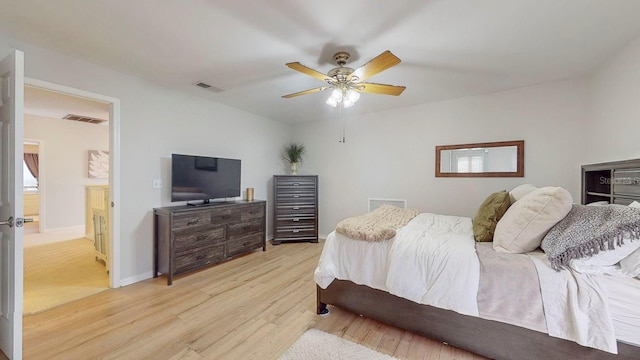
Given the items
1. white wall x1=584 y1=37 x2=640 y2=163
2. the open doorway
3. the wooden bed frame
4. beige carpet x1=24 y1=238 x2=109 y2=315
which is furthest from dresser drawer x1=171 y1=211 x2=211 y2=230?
white wall x1=584 y1=37 x2=640 y2=163

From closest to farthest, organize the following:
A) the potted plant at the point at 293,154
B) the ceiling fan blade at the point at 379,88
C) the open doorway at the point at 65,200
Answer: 1. the ceiling fan blade at the point at 379,88
2. the open doorway at the point at 65,200
3. the potted plant at the point at 293,154

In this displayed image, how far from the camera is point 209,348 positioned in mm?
1746

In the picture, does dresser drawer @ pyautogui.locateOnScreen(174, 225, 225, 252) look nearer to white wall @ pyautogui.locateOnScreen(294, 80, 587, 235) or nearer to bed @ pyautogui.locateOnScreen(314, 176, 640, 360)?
bed @ pyautogui.locateOnScreen(314, 176, 640, 360)

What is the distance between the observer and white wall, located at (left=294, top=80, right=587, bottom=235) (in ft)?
9.75

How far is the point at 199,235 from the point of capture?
3059 millimetres

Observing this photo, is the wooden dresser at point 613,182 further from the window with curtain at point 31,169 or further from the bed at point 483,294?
the window with curtain at point 31,169

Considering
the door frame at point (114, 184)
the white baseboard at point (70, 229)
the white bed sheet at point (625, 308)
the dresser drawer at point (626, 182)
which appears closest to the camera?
the white bed sheet at point (625, 308)

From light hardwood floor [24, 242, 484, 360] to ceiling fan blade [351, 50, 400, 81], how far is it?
2.13m

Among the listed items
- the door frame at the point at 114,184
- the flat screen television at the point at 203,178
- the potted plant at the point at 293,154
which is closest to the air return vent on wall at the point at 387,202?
the potted plant at the point at 293,154

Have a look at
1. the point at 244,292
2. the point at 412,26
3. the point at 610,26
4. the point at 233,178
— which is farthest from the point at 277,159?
the point at 610,26

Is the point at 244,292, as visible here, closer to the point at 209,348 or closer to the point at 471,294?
the point at 209,348

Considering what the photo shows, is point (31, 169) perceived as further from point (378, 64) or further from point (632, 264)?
point (632, 264)

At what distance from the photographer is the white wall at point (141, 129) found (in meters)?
2.34

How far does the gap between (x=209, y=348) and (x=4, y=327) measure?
4.50 feet
